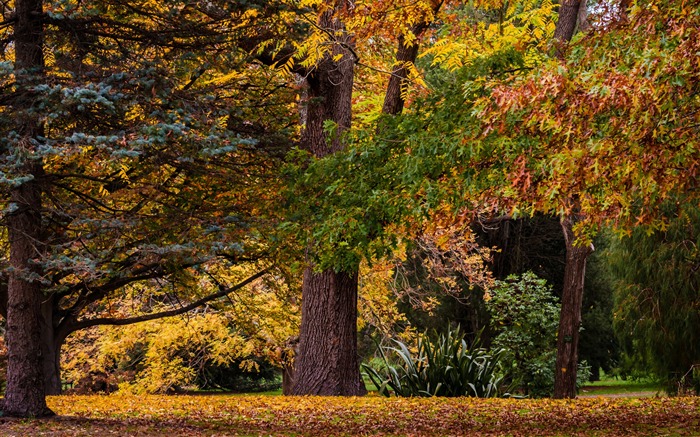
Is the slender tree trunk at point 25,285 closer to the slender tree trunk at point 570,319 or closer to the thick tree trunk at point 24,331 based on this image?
the thick tree trunk at point 24,331

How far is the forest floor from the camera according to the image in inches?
331

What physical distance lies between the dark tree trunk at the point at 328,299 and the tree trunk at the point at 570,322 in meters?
5.05

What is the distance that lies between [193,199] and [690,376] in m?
12.6

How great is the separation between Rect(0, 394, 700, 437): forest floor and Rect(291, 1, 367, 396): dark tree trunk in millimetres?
842

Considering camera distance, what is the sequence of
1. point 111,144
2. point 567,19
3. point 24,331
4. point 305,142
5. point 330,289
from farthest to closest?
point 567,19 < point 330,289 < point 305,142 < point 24,331 < point 111,144

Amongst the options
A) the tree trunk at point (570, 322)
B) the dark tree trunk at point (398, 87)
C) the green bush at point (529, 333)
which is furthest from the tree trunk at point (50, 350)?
the green bush at point (529, 333)

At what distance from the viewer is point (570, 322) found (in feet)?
52.2

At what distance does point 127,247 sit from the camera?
10320 millimetres

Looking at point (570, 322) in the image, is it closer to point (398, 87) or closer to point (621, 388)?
point (398, 87)

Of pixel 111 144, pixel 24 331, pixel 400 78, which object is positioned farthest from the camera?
pixel 400 78

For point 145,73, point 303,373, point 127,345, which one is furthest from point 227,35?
point 127,345

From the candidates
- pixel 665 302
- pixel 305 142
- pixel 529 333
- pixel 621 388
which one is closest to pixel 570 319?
pixel 665 302

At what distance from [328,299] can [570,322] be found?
19.1ft

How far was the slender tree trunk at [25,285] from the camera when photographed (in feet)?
28.8
